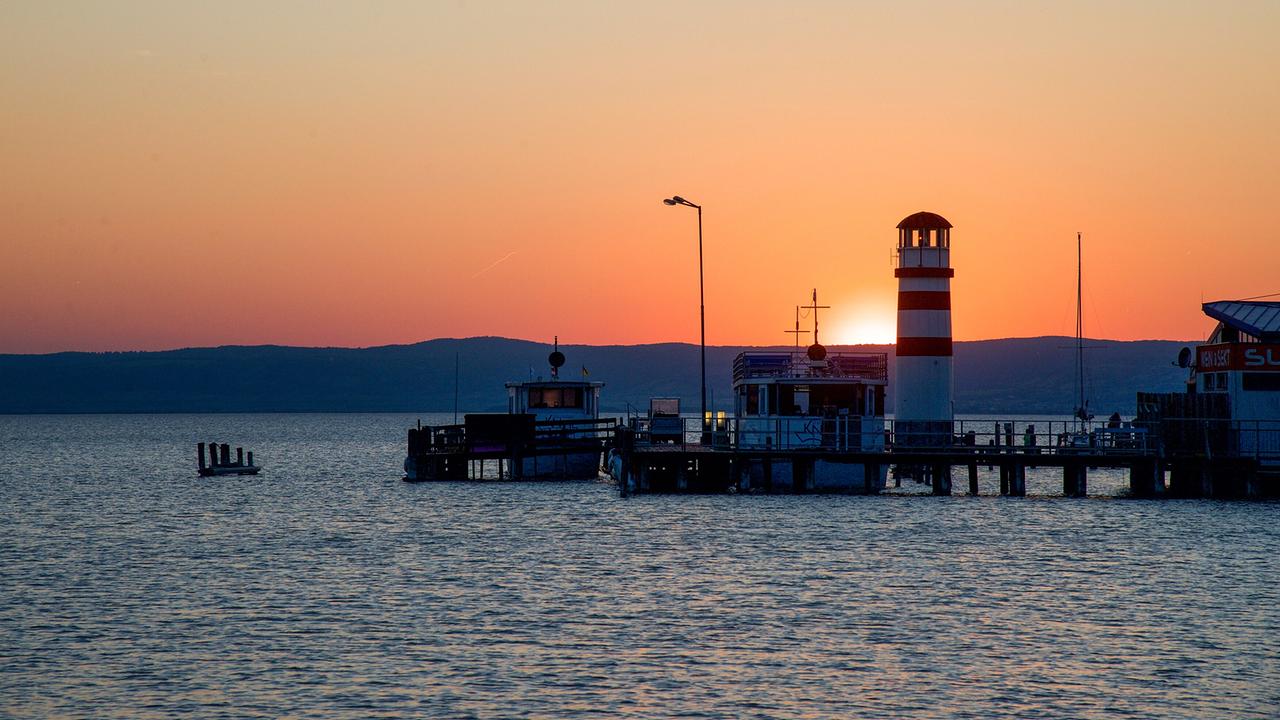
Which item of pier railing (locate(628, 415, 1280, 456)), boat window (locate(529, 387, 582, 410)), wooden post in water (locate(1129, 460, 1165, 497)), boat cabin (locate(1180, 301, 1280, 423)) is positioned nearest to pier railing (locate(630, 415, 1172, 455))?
→ pier railing (locate(628, 415, 1280, 456))

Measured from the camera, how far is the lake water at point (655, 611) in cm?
1992

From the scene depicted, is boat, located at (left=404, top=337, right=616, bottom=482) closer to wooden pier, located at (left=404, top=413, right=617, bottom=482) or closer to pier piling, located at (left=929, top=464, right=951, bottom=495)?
wooden pier, located at (left=404, top=413, right=617, bottom=482)

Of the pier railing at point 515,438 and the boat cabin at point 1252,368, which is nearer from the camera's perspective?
the boat cabin at point 1252,368

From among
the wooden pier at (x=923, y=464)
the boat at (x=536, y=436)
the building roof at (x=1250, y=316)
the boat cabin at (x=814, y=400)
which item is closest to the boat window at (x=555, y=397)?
the boat at (x=536, y=436)

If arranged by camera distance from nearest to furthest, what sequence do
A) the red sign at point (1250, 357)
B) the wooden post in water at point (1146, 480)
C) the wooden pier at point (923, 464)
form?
the red sign at point (1250, 357) → the wooden pier at point (923, 464) → the wooden post in water at point (1146, 480)

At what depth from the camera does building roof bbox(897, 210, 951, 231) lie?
52.3m

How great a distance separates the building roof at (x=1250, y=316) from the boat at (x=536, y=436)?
23.3m

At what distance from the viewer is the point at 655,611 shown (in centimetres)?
2688

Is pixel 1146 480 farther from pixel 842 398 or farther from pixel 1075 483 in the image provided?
pixel 842 398

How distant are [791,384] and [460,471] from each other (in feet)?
66.7

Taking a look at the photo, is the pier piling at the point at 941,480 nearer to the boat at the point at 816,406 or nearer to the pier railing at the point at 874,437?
the pier railing at the point at 874,437

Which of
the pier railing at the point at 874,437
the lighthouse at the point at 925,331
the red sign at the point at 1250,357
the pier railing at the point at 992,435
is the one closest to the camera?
Answer: the red sign at the point at 1250,357

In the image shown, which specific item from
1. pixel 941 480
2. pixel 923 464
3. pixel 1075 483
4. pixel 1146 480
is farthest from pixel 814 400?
pixel 1146 480

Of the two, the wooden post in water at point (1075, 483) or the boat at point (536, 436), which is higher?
the boat at point (536, 436)
